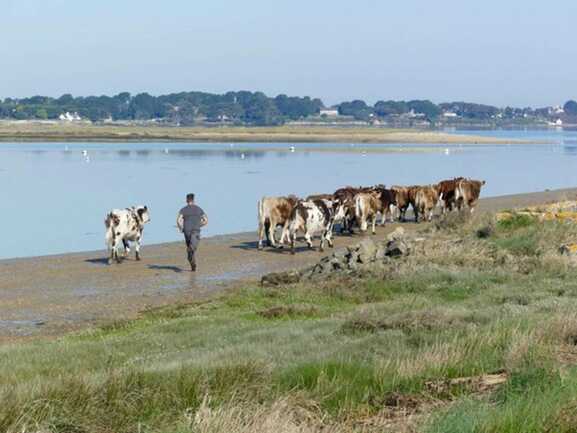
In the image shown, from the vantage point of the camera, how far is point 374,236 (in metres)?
31.9

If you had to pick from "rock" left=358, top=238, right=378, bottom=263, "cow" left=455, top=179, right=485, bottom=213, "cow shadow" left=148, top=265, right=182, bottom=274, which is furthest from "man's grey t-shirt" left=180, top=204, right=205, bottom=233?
"cow" left=455, top=179, right=485, bottom=213

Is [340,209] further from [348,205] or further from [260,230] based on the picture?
[260,230]

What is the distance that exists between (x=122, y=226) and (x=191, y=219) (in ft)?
8.59

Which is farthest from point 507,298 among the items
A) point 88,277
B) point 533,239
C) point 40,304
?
point 88,277

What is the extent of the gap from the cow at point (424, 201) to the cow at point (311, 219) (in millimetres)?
8886

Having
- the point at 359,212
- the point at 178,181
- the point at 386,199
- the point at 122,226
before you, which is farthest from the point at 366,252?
the point at 178,181

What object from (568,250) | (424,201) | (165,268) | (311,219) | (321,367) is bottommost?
(165,268)

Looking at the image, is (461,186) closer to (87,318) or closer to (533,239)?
(533,239)

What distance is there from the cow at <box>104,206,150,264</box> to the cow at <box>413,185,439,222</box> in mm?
13245

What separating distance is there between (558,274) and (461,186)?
18944 millimetres

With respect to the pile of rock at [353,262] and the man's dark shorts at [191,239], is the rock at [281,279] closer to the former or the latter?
the pile of rock at [353,262]

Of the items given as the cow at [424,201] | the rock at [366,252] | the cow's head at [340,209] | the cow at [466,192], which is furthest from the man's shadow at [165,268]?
the cow at [466,192]

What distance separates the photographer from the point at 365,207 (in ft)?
106

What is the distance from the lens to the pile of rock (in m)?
20.6
